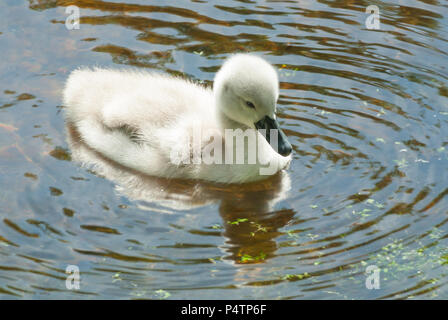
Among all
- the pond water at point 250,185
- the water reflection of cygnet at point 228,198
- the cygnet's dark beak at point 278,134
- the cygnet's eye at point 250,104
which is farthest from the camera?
the cygnet's eye at point 250,104

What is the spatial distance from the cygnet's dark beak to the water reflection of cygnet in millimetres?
378

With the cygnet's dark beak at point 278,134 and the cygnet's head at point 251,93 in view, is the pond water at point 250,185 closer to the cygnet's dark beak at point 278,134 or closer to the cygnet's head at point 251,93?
the cygnet's dark beak at point 278,134

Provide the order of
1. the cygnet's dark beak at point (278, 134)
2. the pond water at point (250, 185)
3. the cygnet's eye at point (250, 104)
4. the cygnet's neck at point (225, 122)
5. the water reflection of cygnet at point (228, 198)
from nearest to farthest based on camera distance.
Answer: the pond water at point (250, 185) → the water reflection of cygnet at point (228, 198) → the cygnet's dark beak at point (278, 134) → the cygnet's eye at point (250, 104) → the cygnet's neck at point (225, 122)

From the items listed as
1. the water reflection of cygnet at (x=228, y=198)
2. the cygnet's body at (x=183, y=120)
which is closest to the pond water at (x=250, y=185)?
the water reflection of cygnet at (x=228, y=198)

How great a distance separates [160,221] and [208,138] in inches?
29.7

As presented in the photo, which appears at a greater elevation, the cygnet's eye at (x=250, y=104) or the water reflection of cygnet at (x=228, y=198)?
the cygnet's eye at (x=250, y=104)

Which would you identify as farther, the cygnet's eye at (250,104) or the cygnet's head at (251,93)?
the cygnet's eye at (250,104)

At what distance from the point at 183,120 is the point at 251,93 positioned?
0.58 meters

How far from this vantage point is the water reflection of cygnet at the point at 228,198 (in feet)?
16.7

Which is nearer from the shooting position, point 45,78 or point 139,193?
point 139,193

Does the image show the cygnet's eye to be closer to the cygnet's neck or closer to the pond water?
the cygnet's neck

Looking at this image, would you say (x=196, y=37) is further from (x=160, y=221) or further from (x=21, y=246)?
(x=21, y=246)

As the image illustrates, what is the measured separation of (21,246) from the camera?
496 cm

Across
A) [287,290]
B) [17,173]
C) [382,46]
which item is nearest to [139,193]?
[17,173]
